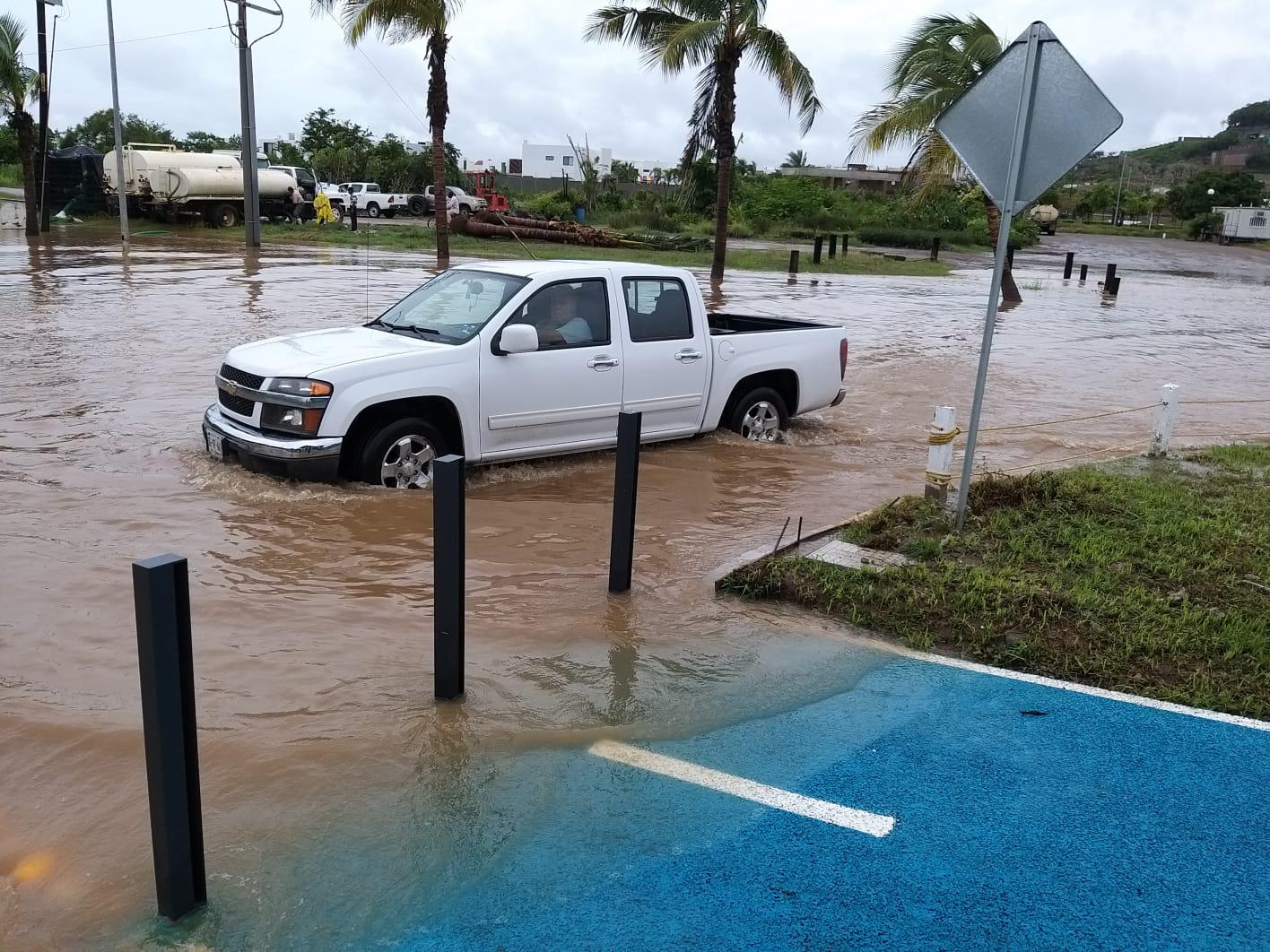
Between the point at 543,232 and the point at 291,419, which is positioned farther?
the point at 543,232

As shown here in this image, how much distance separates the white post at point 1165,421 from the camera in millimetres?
9516

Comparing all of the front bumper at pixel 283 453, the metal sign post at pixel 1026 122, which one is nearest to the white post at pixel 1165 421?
the metal sign post at pixel 1026 122

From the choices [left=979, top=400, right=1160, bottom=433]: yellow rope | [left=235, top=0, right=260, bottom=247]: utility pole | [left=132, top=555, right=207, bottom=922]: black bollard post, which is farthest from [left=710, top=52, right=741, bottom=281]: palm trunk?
[left=132, top=555, right=207, bottom=922]: black bollard post

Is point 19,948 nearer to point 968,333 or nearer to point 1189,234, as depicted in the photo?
point 968,333

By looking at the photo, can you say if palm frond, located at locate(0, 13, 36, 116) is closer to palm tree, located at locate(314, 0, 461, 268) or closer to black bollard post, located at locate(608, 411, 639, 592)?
palm tree, located at locate(314, 0, 461, 268)

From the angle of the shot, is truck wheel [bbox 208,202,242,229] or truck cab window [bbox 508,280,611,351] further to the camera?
truck wheel [bbox 208,202,242,229]

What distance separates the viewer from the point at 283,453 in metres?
7.04

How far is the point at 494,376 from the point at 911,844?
4770 millimetres

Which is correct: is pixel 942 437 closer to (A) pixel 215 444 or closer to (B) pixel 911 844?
(B) pixel 911 844

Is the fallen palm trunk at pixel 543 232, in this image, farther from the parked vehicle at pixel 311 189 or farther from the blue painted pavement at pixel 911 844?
the blue painted pavement at pixel 911 844

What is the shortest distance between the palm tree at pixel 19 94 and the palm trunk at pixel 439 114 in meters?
12.4

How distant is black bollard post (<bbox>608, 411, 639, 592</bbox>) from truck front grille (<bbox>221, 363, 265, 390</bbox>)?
2713 millimetres

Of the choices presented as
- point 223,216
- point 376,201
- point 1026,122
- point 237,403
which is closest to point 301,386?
point 237,403

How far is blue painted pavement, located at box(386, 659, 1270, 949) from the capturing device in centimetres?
325
